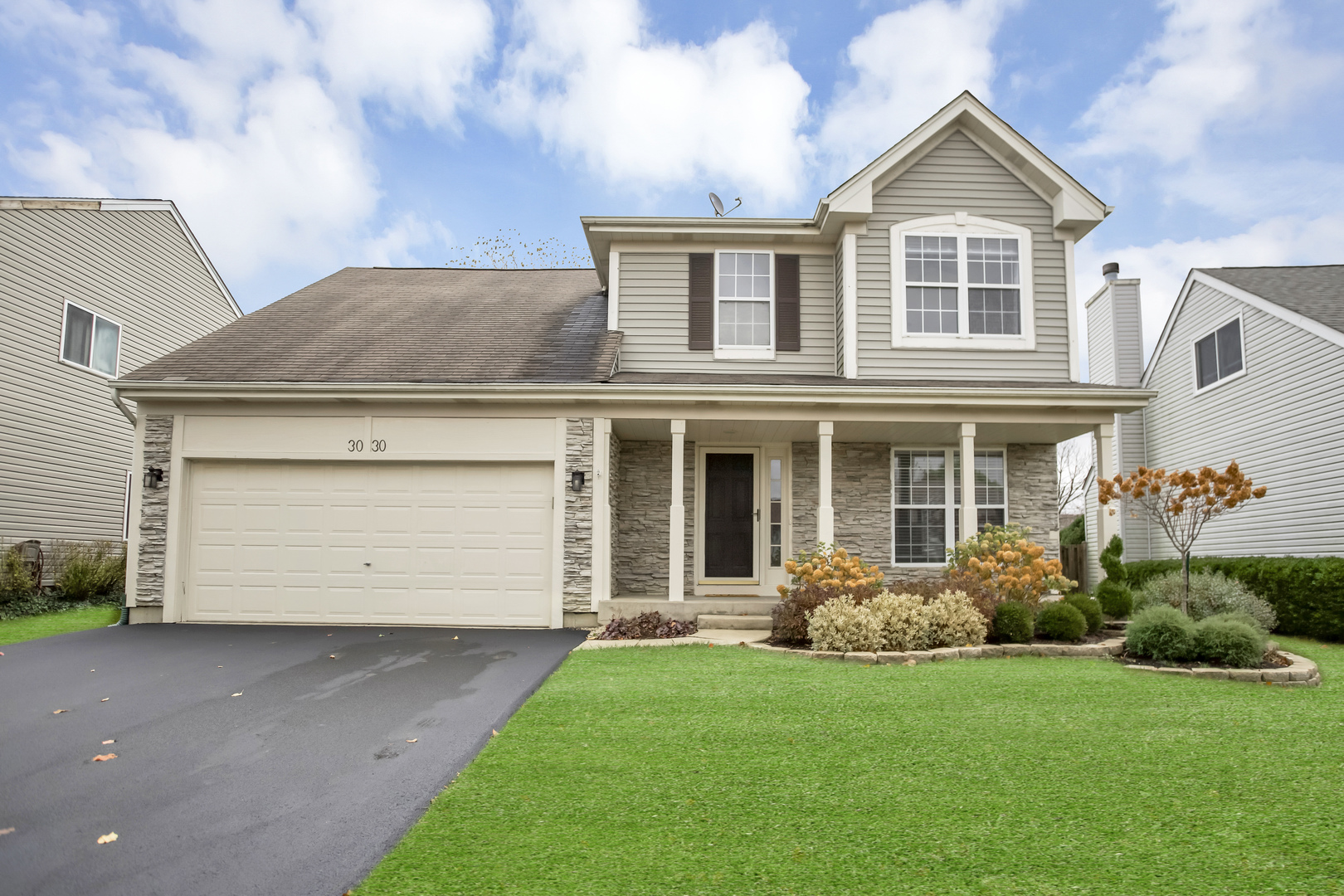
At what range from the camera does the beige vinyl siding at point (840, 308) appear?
36.1 feet

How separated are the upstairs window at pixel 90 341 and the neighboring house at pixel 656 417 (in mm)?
4293

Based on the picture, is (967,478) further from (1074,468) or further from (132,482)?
(1074,468)

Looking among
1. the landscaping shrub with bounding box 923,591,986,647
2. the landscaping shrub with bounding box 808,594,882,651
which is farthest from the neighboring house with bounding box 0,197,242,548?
the landscaping shrub with bounding box 923,591,986,647

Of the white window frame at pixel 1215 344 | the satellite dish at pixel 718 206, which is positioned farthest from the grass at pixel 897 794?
the white window frame at pixel 1215 344

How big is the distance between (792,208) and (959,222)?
2.37 metres

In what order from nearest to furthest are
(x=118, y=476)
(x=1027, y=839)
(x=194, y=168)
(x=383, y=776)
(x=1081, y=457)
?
(x=1027, y=839), (x=383, y=776), (x=118, y=476), (x=194, y=168), (x=1081, y=457)

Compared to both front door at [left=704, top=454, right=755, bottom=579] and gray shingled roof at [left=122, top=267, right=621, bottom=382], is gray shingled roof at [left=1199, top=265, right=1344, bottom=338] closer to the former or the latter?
front door at [left=704, top=454, right=755, bottom=579]

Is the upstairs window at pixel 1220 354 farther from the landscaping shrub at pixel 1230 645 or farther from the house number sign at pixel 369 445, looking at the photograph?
the house number sign at pixel 369 445

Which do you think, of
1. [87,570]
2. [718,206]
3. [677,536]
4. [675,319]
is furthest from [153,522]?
[718,206]

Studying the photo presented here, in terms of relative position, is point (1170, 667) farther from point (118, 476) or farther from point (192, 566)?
point (118, 476)

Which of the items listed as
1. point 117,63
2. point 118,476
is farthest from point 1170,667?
point 117,63

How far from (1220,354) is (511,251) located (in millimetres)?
20675

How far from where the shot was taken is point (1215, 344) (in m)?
14.1

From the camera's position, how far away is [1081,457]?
29.9m
